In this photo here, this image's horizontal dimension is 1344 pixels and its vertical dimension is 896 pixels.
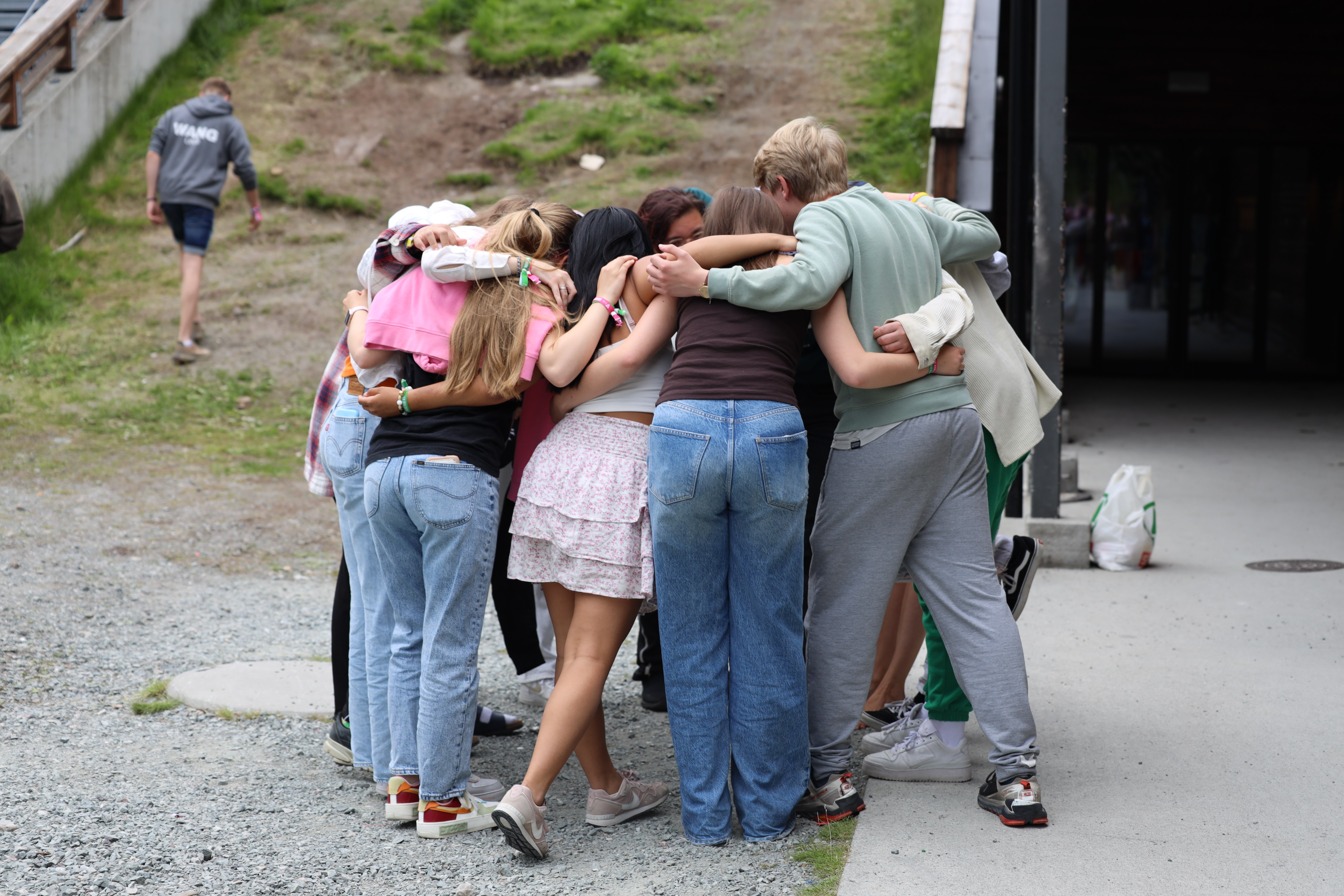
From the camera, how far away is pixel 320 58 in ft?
47.9

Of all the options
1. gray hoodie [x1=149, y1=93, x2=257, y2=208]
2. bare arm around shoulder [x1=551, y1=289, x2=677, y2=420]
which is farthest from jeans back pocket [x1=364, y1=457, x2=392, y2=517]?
gray hoodie [x1=149, y1=93, x2=257, y2=208]

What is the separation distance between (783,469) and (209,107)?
7937 mm

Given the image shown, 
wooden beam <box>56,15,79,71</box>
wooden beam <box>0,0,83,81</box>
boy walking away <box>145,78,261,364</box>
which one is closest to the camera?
boy walking away <box>145,78,261,364</box>

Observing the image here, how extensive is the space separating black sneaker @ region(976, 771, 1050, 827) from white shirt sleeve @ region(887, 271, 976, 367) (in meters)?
1.12

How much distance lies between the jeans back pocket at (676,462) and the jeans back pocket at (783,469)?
150 millimetres

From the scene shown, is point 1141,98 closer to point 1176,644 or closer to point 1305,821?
point 1176,644

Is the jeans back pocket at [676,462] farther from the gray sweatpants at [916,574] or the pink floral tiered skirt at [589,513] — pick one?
the gray sweatpants at [916,574]

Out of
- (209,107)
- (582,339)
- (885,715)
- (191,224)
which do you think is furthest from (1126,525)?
(209,107)

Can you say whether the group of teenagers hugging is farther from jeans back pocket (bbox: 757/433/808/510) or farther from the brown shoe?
the brown shoe

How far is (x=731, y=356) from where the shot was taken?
307 cm

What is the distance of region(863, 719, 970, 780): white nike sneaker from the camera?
3.51m

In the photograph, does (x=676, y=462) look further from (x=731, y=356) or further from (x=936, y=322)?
(x=936, y=322)

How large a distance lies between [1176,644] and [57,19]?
11.5 metres

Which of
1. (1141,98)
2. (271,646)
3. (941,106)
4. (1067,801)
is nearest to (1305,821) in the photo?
(1067,801)
